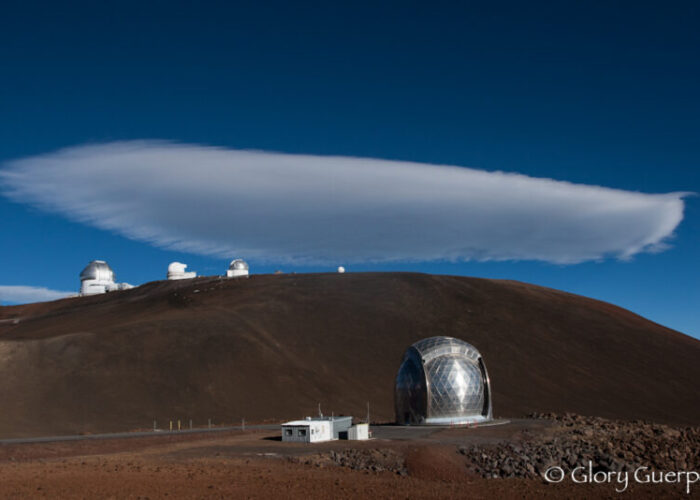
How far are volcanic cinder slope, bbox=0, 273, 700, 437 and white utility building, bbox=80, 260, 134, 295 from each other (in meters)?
19.3

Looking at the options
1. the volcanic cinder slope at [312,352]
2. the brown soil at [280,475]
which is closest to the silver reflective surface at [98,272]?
the volcanic cinder slope at [312,352]

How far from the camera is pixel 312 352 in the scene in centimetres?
6912

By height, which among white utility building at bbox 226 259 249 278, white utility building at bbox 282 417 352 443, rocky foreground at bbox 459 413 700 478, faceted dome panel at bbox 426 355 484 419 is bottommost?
rocky foreground at bbox 459 413 700 478

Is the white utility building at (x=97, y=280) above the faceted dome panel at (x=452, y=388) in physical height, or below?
above

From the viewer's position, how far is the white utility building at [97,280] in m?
116

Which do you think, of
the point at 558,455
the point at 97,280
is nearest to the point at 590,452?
the point at 558,455

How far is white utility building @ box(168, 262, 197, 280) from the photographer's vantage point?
11044 cm

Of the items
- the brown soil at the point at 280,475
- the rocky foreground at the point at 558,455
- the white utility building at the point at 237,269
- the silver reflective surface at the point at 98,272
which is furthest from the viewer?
the silver reflective surface at the point at 98,272

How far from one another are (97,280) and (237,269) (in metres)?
28.4

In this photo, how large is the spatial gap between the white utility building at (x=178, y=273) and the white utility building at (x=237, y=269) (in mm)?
7102

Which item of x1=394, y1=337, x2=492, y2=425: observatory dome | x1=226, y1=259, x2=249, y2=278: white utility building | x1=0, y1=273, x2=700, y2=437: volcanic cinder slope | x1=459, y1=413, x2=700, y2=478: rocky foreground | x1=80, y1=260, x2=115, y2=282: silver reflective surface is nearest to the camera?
x1=459, y1=413, x2=700, y2=478: rocky foreground

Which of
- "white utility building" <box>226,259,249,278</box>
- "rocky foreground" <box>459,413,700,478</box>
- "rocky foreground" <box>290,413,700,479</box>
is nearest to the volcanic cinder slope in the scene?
"white utility building" <box>226,259,249,278</box>

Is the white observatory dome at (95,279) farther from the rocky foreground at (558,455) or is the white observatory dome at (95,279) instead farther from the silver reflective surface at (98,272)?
the rocky foreground at (558,455)

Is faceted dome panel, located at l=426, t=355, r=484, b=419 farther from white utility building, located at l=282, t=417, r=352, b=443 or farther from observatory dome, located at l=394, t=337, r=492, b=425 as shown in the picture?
white utility building, located at l=282, t=417, r=352, b=443
